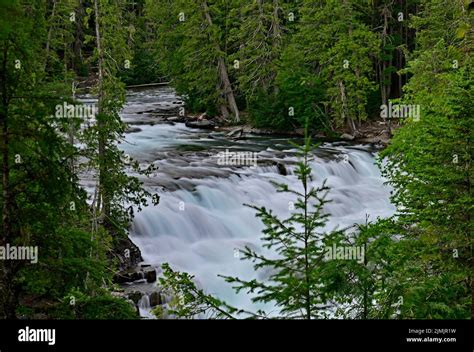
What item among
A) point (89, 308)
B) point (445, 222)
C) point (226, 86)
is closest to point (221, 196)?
point (445, 222)

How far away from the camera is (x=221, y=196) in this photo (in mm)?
20688

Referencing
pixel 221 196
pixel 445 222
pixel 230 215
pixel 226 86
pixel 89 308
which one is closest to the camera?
pixel 89 308

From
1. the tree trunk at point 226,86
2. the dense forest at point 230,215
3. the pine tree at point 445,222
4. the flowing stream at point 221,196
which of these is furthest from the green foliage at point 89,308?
the tree trunk at point 226,86

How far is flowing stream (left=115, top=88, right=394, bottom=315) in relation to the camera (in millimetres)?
16719

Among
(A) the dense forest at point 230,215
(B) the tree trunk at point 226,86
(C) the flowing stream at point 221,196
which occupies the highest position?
(B) the tree trunk at point 226,86

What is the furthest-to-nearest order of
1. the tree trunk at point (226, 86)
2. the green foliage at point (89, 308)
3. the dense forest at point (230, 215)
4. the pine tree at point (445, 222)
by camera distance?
1. the tree trunk at point (226, 86)
2. the pine tree at point (445, 222)
3. the green foliage at point (89, 308)
4. the dense forest at point (230, 215)

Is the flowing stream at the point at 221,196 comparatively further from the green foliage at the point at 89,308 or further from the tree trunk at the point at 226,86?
the tree trunk at the point at 226,86

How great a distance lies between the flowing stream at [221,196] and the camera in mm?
16719

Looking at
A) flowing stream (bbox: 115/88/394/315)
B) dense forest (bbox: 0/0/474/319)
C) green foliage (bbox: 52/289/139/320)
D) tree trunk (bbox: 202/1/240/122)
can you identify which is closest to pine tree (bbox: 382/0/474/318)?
dense forest (bbox: 0/0/474/319)

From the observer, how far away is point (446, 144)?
831 cm

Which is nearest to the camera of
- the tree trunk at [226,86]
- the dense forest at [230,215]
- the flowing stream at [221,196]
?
the dense forest at [230,215]

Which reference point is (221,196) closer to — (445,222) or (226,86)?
(445,222)

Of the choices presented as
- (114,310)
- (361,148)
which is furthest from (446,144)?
(361,148)
